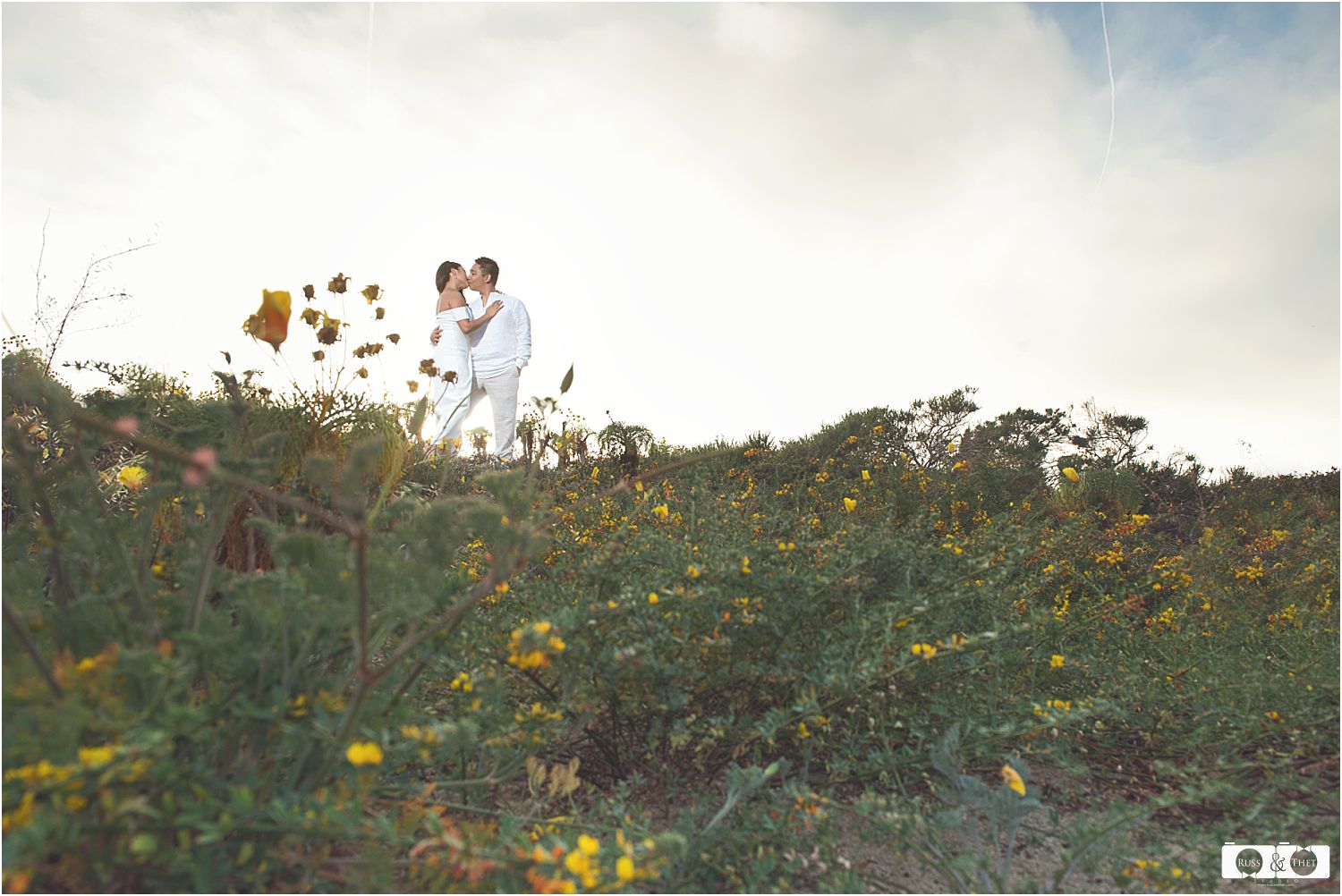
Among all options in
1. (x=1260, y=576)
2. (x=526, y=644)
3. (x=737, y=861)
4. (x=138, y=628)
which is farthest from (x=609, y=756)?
(x=1260, y=576)

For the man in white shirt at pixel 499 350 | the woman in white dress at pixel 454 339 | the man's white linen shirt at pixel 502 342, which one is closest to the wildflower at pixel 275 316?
the woman in white dress at pixel 454 339

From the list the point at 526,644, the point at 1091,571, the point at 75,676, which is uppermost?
the point at 1091,571

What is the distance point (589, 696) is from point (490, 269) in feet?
28.8

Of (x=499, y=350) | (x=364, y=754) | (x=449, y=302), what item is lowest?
(x=364, y=754)

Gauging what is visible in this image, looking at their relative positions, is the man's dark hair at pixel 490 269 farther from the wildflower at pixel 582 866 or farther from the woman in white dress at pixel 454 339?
the wildflower at pixel 582 866

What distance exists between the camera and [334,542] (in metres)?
1.85

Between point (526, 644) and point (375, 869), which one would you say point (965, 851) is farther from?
point (375, 869)

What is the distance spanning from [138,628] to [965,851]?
6.47ft

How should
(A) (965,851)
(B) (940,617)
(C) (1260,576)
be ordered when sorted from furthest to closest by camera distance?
1. (C) (1260,576)
2. (B) (940,617)
3. (A) (965,851)

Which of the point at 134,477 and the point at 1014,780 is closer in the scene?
the point at 1014,780

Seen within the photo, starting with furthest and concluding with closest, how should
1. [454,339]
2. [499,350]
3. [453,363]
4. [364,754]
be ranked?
[499,350]
[454,339]
[453,363]
[364,754]

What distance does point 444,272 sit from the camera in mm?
10258

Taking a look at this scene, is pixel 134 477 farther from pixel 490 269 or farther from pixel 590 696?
pixel 490 269

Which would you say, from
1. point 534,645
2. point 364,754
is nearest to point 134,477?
point 534,645
